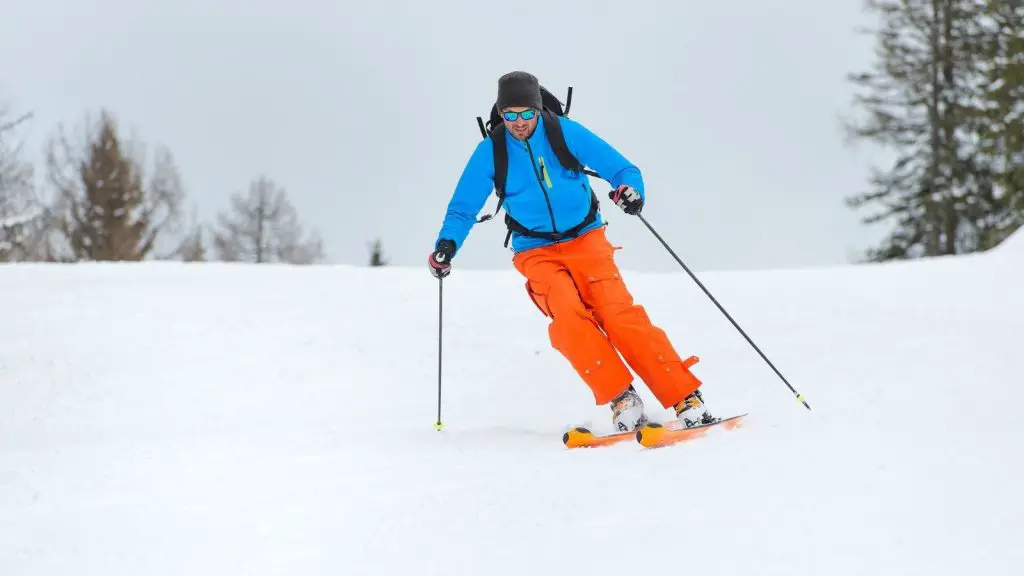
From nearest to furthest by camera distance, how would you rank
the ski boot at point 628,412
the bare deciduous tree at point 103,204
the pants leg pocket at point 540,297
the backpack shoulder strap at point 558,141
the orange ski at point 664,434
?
1. the orange ski at point 664,434
2. the ski boot at point 628,412
3. the backpack shoulder strap at point 558,141
4. the pants leg pocket at point 540,297
5. the bare deciduous tree at point 103,204

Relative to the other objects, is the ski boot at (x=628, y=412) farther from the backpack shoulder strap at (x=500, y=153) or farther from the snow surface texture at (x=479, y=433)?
the backpack shoulder strap at (x=500, y=153)

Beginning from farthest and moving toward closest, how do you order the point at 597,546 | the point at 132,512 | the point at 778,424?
the point at 778,424, the point at 132,512, the point at 597,546

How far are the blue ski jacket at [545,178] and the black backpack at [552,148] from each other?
3cm

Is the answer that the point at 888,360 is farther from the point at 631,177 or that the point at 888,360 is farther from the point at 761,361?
the point at 631,177

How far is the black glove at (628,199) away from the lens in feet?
15.8

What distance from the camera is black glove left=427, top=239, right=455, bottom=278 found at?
5.13m

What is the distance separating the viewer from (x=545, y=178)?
497cm

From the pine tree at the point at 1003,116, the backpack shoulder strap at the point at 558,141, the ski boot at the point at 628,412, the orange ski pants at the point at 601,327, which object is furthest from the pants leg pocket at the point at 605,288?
the pine tree at the point at 1003,116

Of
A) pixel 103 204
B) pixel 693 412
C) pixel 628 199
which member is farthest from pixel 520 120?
pixel 103 204

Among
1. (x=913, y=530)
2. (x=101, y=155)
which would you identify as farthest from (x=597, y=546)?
(x=101, y=155)

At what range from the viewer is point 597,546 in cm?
278

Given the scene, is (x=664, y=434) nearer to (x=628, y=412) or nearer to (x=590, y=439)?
(x=590, y=439)

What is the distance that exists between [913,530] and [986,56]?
2525 centimetres

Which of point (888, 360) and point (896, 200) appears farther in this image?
point (896, 200)
